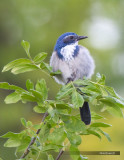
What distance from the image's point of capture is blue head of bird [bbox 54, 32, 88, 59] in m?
3.99

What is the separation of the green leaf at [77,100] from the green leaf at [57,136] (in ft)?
0.63

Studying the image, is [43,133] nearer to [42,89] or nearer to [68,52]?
[42,89]

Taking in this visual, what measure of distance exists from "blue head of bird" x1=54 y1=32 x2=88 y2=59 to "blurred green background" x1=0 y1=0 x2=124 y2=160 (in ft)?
7.12

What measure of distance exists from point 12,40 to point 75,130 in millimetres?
6348

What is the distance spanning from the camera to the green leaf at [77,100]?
247 cm

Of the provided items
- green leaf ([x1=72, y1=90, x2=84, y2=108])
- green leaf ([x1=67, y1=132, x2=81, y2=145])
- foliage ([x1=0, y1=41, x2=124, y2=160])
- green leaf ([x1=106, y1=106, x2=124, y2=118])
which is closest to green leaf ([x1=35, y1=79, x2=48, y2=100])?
foliage ([x1=0, y1=41, x2=124, y2=160])

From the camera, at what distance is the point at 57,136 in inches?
94.7

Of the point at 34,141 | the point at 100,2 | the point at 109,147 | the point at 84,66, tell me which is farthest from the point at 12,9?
the point at 34,141

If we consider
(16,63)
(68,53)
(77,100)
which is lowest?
(77,100)

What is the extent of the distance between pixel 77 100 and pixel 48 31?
18.9ft

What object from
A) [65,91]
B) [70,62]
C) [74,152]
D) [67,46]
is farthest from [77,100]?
[67,46]

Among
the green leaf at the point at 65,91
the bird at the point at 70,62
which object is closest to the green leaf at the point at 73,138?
the green leaf at the point at 65,91

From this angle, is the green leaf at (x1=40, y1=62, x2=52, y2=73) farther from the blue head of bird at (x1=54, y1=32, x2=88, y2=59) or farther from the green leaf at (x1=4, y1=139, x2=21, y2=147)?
the blue head of bird at (x1=54, y1=32, x2=88, y2=59)

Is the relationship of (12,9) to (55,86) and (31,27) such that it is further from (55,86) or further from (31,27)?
(55,86)
